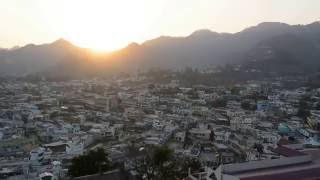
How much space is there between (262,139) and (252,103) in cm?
1933

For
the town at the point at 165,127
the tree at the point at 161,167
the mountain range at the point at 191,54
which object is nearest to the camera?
the tree at the point at 161,167

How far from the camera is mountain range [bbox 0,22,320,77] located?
95875 millimetres

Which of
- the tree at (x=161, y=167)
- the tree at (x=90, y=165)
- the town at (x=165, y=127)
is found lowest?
the town at (x=165, y=127)

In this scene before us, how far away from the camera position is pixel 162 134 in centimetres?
3875

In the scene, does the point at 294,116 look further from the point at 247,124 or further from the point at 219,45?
the point at 219,45

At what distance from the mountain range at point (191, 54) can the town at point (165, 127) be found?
67.7ft

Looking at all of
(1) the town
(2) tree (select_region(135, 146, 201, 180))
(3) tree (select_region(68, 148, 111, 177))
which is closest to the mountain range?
(1) the town

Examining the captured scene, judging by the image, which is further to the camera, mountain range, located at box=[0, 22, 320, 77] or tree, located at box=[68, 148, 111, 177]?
mountain range, located at box=[0, 22, 320, 77]

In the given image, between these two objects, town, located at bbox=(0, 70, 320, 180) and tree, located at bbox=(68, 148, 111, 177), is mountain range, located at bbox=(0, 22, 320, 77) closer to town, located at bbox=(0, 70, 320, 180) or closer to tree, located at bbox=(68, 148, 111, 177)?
town, located at bbox=(0, 70, 320, 180)

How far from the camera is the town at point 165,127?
22.7m

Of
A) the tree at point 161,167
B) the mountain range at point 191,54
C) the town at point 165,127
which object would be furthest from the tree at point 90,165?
the mountain range at point 191,54

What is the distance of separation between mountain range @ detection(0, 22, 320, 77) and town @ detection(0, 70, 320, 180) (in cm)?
2064

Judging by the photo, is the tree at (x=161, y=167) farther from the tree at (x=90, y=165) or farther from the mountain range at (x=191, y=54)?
the mountain range at (x=191, y=54)

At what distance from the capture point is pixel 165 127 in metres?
42.0
